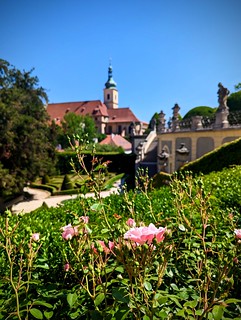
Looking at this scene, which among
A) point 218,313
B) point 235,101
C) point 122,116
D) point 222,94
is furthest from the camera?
point 122,116

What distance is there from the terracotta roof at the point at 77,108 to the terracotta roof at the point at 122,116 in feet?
9.11

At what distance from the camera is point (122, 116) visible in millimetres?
74438

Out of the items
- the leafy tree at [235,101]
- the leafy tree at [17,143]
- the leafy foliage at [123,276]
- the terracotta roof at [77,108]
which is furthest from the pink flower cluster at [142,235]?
the terracotta roof at [77,108]

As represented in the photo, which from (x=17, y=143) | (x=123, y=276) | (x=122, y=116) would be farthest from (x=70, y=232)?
(x=122, y=116)

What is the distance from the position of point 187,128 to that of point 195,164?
10099 millimetres

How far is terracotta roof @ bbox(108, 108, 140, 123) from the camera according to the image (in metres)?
73.6

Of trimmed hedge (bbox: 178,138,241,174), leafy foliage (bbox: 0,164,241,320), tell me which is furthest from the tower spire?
leafy foliage (bbox: 0,164,241,320)

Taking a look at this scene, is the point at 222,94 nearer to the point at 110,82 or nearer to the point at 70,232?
the point at 70,232

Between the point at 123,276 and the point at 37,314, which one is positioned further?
the point at 123,276

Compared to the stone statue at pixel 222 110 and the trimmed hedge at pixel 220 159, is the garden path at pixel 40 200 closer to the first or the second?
the trimmed hedge at pixel 220 159

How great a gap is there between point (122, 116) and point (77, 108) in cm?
1305

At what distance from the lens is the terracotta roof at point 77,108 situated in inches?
2798

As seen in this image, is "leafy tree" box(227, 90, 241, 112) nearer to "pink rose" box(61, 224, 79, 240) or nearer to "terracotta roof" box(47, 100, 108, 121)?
"pink rose" box(61, 224, 79, 240)

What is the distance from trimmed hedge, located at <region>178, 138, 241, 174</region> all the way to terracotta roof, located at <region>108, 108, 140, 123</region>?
6130 centimetres
